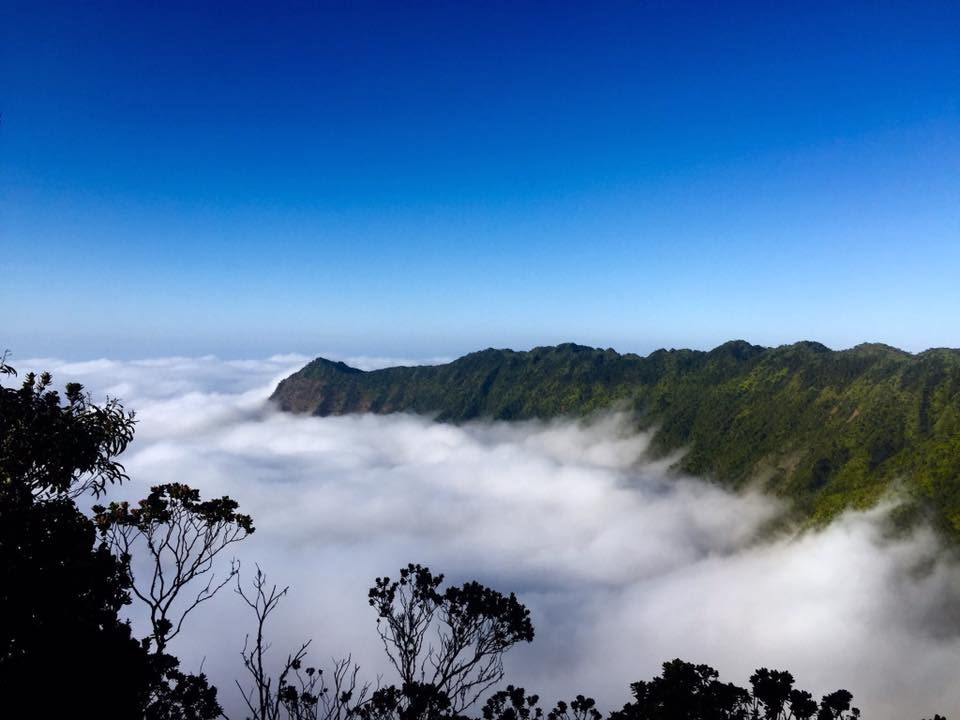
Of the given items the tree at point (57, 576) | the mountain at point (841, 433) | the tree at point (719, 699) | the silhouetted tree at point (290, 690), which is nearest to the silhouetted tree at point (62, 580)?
the tree at point (57, 576)

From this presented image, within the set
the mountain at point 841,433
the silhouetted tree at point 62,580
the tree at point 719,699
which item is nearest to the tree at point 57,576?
the silhouetted tree at point 62,580

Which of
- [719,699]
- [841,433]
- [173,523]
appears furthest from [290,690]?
[841,433]

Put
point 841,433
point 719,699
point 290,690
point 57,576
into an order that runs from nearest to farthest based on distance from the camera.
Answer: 1. point 57,576
2. point 719,699
3. point 290,690
4. point 841,433

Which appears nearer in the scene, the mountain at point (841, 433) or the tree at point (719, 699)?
the tree at point (719, 699)

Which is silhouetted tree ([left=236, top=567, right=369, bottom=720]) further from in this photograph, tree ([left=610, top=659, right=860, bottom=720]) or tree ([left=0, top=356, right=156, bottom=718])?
tree ([left=610, top=659, right=860, bottom=720])

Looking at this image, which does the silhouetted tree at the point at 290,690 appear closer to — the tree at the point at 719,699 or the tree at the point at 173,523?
the tree at the point at 173,523

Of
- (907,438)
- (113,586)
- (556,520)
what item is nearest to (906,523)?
(907,438)

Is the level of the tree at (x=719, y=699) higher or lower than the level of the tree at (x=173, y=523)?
lower

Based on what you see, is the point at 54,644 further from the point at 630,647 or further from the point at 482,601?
the point at 630,647

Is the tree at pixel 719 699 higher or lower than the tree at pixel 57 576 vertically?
lower

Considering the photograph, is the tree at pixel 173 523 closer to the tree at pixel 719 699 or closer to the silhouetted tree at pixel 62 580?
the silhouetted tree at pixel 62 580

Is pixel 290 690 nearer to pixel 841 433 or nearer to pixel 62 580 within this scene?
pixel 62 580
